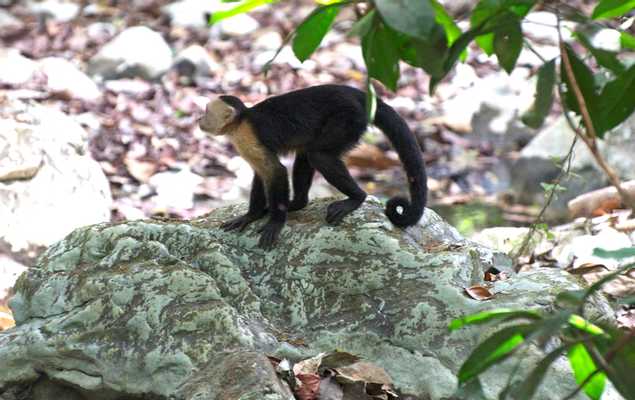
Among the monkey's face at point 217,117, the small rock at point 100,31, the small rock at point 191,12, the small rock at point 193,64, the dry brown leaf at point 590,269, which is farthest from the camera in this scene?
the small rock at point 191,12

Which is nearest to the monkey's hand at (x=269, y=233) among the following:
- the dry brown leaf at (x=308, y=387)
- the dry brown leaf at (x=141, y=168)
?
the dry brown leaf at (x=308, y=387)

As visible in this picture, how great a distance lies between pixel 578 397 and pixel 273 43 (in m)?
8.30

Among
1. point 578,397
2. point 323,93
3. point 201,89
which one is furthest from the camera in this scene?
point 201,89

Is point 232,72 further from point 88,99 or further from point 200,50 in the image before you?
point 88,99

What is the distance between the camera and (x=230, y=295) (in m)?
3.38

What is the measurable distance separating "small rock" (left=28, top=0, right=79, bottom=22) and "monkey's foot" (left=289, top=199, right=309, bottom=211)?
788cm

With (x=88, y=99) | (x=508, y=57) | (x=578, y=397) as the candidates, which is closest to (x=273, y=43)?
(x=88, y=99)

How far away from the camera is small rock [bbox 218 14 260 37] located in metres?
11.0

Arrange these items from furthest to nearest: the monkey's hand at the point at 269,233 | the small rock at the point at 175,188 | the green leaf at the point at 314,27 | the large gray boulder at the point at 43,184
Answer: the small rock at the point at 175,188
the large gray boulder at the point at 43,184
the monkey's hand at the point at 269,233
the green leaf at the point at 314,27

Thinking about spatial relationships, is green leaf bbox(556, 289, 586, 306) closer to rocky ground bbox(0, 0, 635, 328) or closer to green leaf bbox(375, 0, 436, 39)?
green leaf bbox(375, 0, 436, 39)

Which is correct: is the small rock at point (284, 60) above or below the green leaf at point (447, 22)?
below

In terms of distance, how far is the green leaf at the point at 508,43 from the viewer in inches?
67.2

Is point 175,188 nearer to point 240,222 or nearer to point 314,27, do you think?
point 240,222

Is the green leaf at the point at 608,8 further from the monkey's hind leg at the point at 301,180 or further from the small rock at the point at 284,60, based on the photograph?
the small rock at the point at 284,60
